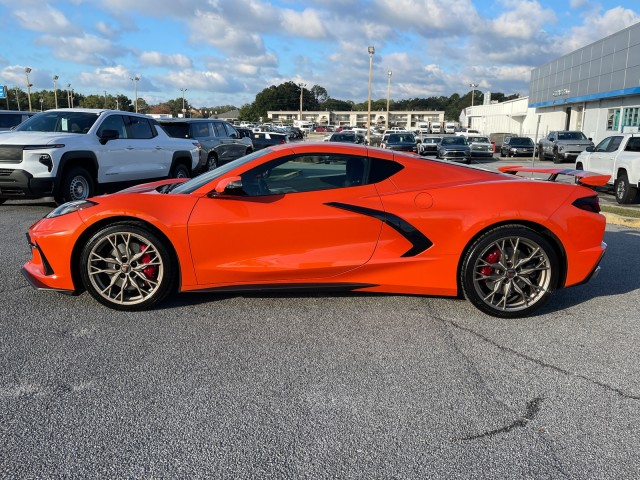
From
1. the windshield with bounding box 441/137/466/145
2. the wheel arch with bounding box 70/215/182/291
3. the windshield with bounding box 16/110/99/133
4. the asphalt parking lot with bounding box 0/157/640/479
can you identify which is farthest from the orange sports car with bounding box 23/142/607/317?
the windshield with bounding box 441/137/466/145

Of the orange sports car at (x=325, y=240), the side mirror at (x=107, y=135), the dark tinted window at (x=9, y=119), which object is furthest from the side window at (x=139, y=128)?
the orange sports car at (x=325, y=240)

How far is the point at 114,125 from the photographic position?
10812 millimetres

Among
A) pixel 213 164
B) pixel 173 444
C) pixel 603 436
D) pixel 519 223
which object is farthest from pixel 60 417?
pixel 213 164

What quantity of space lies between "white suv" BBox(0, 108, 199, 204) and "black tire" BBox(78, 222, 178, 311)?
545cm

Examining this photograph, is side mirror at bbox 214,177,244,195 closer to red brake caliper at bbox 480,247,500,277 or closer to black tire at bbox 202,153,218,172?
red brake caliper at bbox 480,247,500,277

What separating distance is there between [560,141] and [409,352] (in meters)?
27.2

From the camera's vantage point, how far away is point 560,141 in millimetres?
27641

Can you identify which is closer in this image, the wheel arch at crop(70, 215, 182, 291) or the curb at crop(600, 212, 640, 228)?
the wheel arch at crop(70, 215, 182, 291)

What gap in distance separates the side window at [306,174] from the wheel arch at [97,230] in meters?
0.78

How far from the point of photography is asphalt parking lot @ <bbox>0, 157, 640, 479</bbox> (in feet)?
8.39

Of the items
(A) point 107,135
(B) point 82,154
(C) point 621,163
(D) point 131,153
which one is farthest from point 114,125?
(C) point 621,163

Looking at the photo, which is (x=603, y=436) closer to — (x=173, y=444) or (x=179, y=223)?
(x=173, y=444)

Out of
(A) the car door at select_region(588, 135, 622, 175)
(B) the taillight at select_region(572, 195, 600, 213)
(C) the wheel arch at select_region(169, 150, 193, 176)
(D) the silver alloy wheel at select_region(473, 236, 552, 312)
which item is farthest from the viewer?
(A) the car door at select_region(588, 135, 622, 175)

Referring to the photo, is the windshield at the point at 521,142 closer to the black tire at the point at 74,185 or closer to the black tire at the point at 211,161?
the black tire at the point at 211,161
